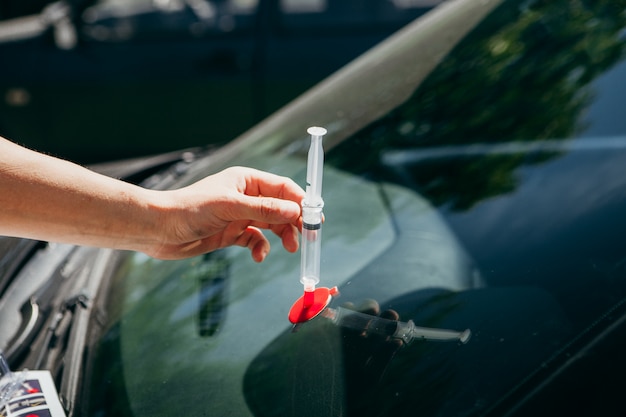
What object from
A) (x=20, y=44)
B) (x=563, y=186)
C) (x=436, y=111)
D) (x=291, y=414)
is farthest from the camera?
(x=20, y=44)

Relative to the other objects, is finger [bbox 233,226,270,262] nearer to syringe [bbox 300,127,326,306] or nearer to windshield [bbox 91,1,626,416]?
windshield [bbox 91,1,626,416]

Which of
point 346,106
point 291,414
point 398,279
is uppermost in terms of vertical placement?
point 346,106

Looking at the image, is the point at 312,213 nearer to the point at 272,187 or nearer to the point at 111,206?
the point at 272,187

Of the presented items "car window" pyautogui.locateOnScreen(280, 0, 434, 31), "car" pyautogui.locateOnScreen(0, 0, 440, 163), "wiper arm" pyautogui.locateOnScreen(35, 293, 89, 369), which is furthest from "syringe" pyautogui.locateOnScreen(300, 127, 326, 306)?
"car window" pyautogui.locateOnScreen(280, 0, 434, 31)

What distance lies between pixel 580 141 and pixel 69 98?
3989 millimetres

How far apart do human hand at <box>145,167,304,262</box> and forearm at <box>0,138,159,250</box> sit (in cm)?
4

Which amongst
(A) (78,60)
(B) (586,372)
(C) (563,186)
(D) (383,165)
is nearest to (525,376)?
(B) (586,372)

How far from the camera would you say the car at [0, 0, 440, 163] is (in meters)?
4.54

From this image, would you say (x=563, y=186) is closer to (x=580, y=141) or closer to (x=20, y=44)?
(x=580, y=141)

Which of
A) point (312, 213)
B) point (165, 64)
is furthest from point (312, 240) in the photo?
point (165, 64)

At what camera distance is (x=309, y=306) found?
1245mm

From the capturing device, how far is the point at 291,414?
1160 millimetres

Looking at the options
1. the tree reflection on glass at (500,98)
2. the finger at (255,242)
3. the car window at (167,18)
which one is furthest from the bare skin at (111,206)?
the car window at (167,18)

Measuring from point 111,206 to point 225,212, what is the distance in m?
0.20
